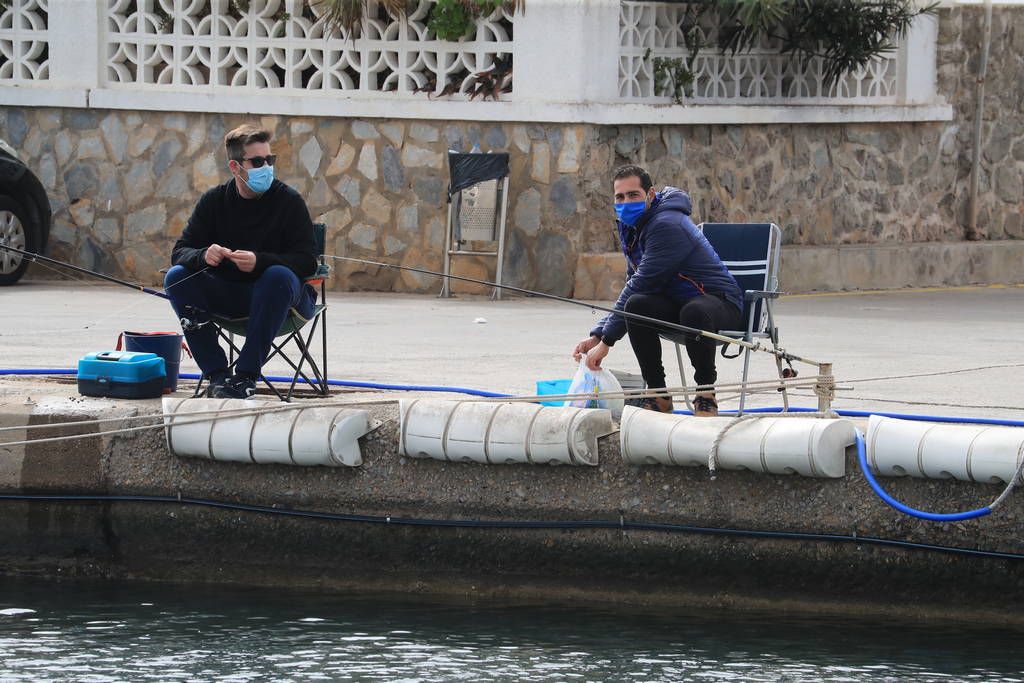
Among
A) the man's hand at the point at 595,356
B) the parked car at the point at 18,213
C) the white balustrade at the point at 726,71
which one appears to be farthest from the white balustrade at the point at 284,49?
the man's hand at the point at 595,356

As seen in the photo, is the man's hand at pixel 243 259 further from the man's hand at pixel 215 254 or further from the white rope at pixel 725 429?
the white rope at pixel 725 429

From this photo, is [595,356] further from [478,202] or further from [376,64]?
[376,64]

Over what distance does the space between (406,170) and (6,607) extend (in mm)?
7448

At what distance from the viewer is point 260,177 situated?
7.96 meters

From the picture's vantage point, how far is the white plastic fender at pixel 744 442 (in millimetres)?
6504

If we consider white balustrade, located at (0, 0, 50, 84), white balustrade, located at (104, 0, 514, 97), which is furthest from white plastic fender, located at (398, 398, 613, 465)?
white balustrade, located at (0, 0, 50, 84)

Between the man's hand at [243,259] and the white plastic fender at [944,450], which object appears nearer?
the white plastic fender at [944,450]

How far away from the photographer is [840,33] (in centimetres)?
1493

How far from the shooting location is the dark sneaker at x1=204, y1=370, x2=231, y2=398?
7809 mm

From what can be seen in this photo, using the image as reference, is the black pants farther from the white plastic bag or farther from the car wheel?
the car wheel

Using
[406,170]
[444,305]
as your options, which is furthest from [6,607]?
[406,170]

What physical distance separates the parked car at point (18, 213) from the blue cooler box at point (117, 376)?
245 inches

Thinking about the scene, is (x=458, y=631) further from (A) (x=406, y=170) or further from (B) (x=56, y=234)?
(B) (x=56, y=234)

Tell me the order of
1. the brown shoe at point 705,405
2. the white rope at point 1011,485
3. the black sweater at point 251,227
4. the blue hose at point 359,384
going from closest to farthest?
the white rope at point 1011,485 < the brown shoe at point 705,405 < the black sweater at point 251,227 < the blue hose at point 359,384
